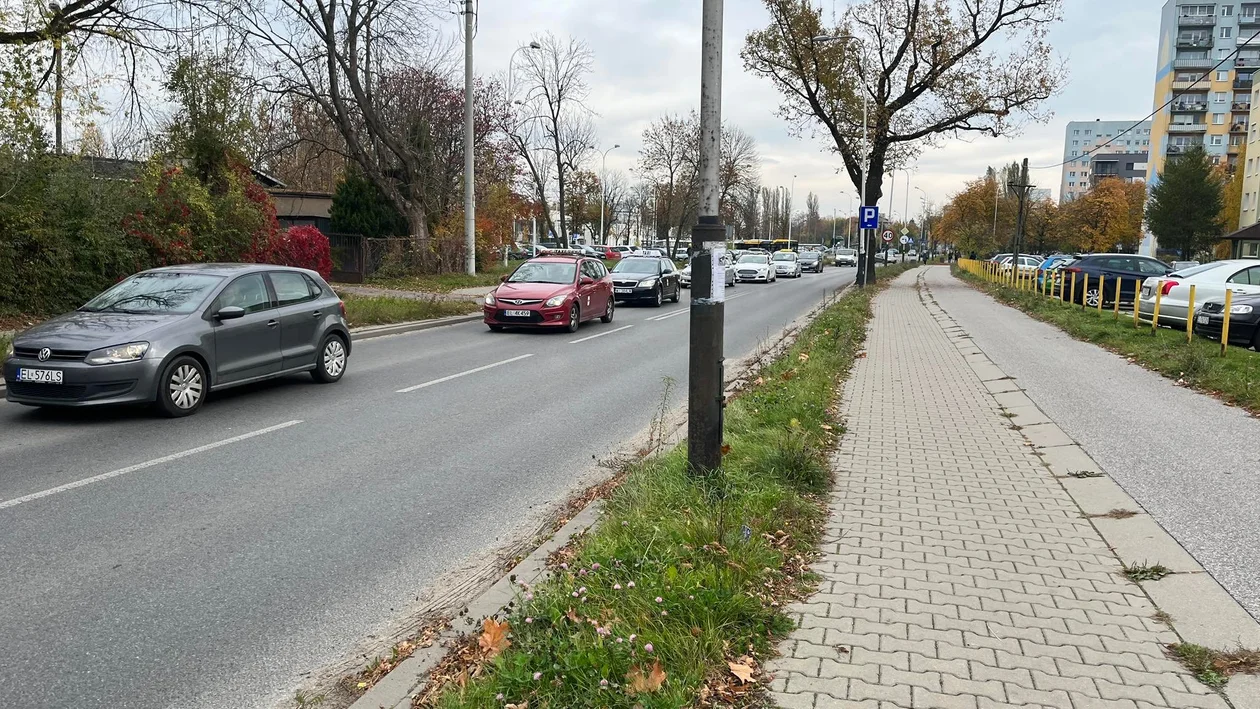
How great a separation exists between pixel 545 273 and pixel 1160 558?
14660mm

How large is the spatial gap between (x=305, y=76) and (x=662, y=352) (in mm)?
18087

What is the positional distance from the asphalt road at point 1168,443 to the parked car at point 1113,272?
12.8 m

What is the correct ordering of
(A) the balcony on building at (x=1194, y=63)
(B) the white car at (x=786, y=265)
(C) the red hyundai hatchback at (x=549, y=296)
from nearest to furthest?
(C) the red hyundai hatchback at (x=549, y=296) → (B) the white car at (x=786, y=265) → (A) the balcony on building at (x=1194, y=63)

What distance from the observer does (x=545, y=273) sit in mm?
18297

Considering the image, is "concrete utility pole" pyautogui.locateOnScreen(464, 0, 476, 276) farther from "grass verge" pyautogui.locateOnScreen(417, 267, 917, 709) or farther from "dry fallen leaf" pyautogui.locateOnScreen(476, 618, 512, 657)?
"dry fallen leaf" pyautogui.locateOnScreen(476, 618, 512, 657)

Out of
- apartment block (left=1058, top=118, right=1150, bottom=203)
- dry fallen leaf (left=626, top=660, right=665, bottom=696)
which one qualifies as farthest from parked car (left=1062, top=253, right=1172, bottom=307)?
apartment block (left=1058, top=118, right=1150, bottom=203)

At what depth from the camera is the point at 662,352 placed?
14.4m

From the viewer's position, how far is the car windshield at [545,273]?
59.0 feet

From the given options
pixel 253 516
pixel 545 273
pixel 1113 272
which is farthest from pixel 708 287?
pixel 1113 272

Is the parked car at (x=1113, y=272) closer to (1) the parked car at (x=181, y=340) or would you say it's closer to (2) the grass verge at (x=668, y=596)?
(1) the parked car at (x=181, y=340)

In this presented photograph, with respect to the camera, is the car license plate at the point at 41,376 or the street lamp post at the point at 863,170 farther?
the street lamp post at the point at 863,170

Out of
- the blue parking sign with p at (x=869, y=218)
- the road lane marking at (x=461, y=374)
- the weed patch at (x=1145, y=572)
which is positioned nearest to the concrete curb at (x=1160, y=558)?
the weed patch at (x=1145, y=572)

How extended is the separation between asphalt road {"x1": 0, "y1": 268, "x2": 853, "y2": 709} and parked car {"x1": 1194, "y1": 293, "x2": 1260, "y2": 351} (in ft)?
34.2

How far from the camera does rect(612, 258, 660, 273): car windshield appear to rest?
2648 centimetres
